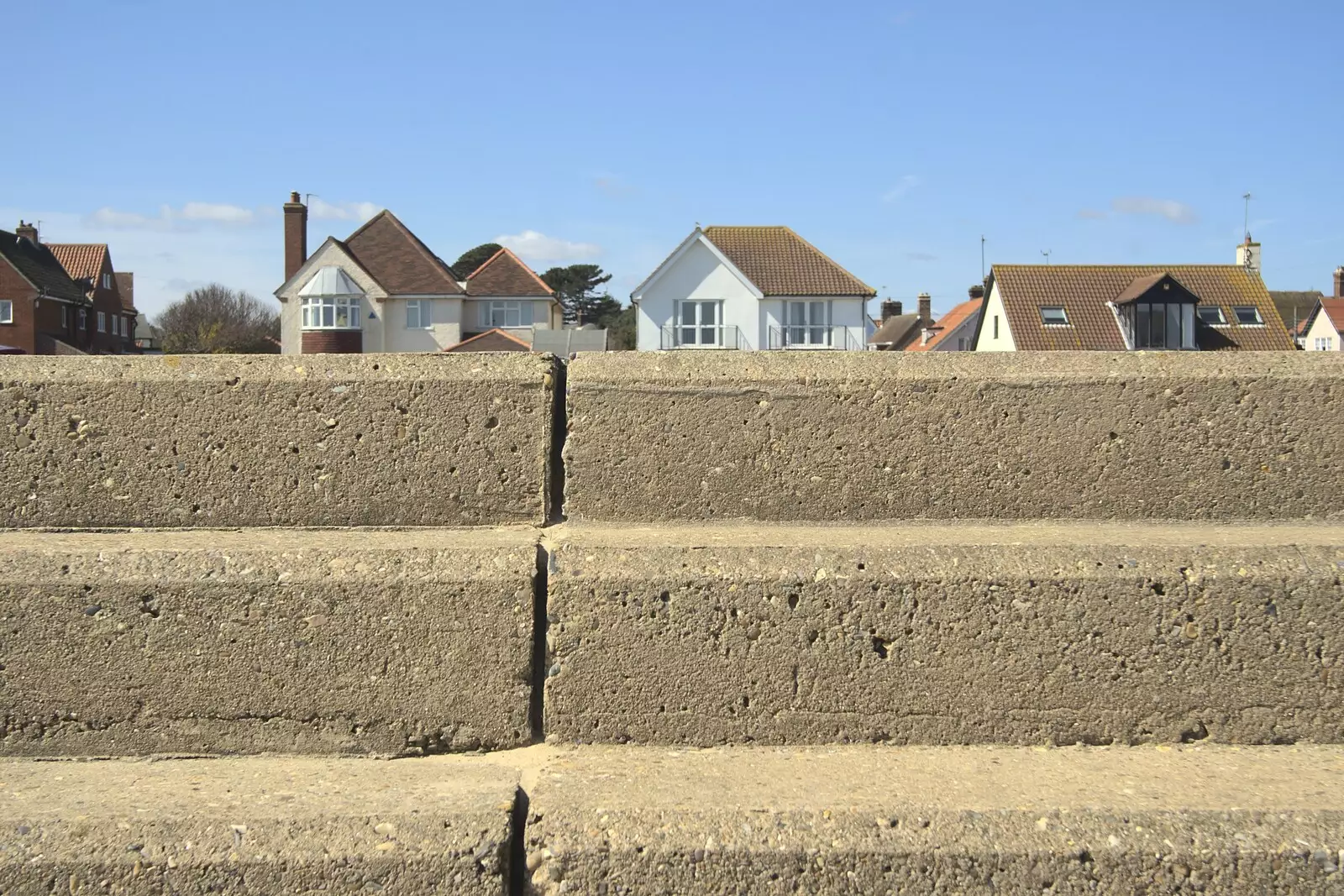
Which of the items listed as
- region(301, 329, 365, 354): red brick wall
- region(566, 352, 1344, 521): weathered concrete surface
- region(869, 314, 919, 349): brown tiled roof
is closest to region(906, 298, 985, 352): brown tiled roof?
region(869, 314, 919, 349): brown tiled roof

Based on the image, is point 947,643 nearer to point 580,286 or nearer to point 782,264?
point 782,264

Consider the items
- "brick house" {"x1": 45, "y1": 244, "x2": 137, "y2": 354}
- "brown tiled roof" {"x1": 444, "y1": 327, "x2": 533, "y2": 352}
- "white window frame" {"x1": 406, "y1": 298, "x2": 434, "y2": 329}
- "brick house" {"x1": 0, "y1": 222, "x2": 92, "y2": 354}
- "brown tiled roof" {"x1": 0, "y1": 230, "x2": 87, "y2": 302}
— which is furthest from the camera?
"brick house" {"x1": 45, "y1": 244, "x2": 137, "y2": 354}

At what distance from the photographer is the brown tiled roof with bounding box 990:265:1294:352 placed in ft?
124

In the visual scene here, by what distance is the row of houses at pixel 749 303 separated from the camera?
38.2 m

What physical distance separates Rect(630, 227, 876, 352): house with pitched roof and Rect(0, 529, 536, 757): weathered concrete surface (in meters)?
42.3

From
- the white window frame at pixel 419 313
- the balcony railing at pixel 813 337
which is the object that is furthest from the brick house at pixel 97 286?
the balcony railing at pixel 813 337

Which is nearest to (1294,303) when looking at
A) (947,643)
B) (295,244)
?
(295,244)

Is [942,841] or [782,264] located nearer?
[942,841]

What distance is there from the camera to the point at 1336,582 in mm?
2777

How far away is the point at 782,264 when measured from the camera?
1832 inches

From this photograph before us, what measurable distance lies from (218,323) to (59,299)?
876cm

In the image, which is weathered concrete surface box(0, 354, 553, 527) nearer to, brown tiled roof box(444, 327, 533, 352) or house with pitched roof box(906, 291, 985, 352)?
brown tiled roof box(444, 327, 533, 352)

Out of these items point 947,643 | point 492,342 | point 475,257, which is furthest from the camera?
point 475,257

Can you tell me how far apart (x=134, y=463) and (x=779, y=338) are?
43086 mm
